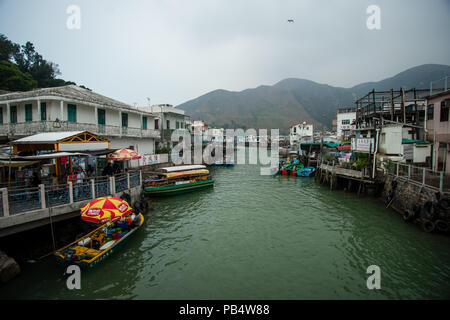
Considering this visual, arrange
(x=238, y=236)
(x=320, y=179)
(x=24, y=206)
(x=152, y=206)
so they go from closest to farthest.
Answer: (x=24, y=206) < (x=238, y=236) < (x=152, y=206) < (x=320, y=179)

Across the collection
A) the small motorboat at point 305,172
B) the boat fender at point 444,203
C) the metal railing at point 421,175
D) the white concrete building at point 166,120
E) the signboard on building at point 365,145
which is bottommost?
the small motorboat at point 305,172

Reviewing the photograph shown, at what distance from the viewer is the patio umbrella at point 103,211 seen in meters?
8.85

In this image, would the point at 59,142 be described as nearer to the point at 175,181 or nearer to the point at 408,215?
the point at 175,181

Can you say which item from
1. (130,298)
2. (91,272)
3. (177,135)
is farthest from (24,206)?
(177,135)

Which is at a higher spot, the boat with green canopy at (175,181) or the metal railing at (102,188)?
the metal railing at (102,188)

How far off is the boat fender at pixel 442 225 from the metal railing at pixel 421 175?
5.21ft

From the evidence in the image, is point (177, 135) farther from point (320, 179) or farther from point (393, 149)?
point (393, 149)

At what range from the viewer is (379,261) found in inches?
385

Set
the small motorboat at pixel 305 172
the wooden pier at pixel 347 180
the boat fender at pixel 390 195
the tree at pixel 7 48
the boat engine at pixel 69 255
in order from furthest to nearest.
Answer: the tree at pixel 7 48 → the small motorboat at pixel 305 172 → the wooden pier at pixel 347 180 → the boat fender at pixel 390 195 → the boat engine at pixel 69 255

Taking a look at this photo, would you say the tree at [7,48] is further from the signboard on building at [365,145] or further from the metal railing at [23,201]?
the signboard on building at [365,145]

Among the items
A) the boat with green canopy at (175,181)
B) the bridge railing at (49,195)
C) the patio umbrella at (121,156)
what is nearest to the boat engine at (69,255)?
the bridge railing at (49,195)

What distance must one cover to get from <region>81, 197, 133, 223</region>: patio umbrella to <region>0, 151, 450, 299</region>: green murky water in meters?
2.08
